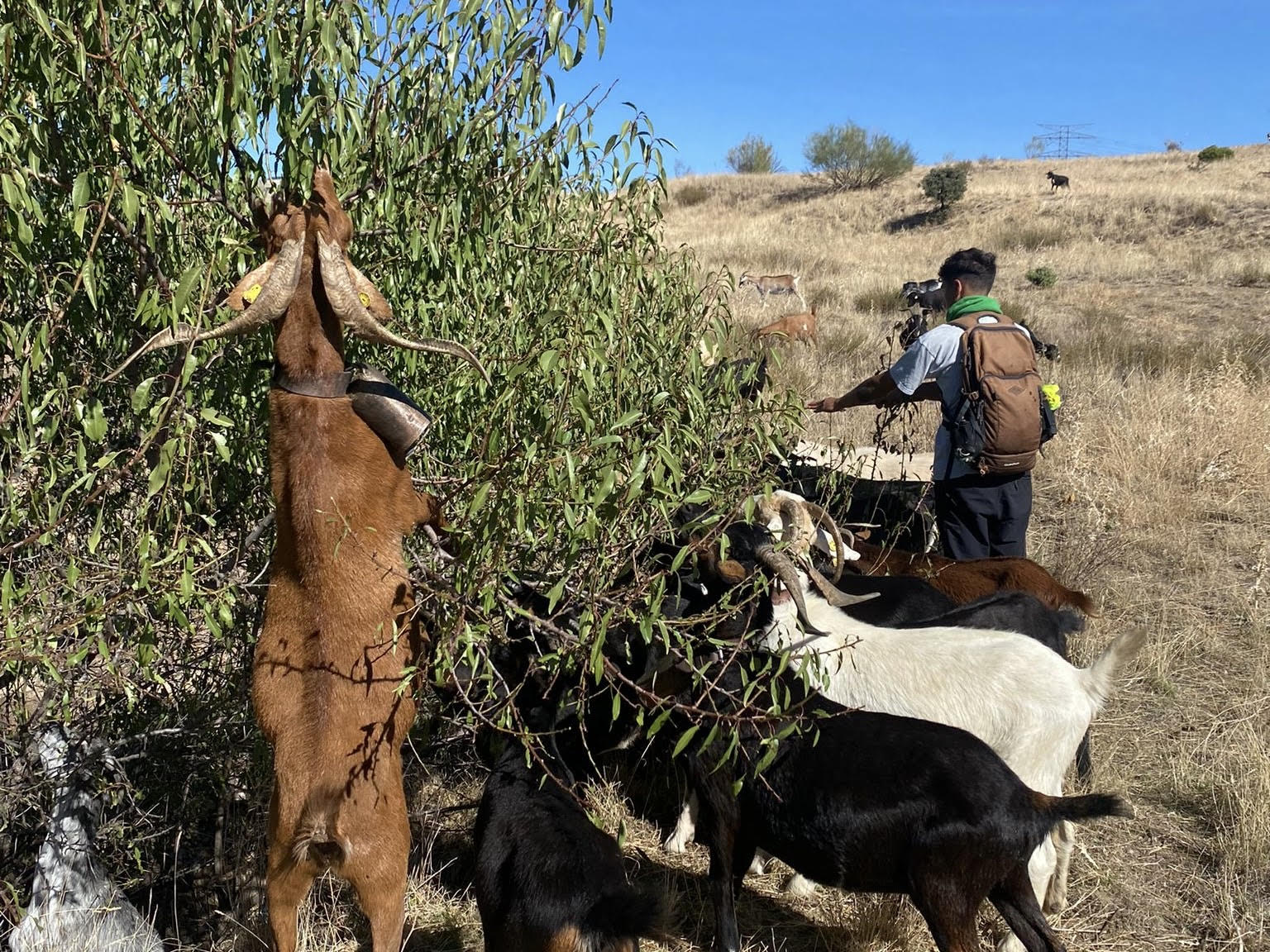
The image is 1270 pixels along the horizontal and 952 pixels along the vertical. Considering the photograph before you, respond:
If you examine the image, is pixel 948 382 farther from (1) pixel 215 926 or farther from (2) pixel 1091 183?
(2) pixel 1091 183

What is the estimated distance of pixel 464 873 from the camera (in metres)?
4.79

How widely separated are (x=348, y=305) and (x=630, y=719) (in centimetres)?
292

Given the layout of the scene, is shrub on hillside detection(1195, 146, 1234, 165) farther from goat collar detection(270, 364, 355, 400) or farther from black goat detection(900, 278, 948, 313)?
goat collar detection(270, 364, 355, 400)

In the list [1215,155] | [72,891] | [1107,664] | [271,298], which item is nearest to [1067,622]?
[1107,664]

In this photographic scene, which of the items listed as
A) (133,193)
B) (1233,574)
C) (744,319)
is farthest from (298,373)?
(744,319)

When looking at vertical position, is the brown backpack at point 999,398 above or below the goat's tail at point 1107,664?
above

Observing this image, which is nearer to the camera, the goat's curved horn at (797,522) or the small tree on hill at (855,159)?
the goat's curved horn at (797,522)

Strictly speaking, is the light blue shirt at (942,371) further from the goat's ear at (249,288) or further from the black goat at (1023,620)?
the goat's ear at (249,288)

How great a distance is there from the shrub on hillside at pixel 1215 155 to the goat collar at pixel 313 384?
132 feet

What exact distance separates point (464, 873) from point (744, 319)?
1470cm

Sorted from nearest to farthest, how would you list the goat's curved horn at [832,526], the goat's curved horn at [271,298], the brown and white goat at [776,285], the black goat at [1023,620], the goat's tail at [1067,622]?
the goat's curved horn at [271,298] → the goat's curved horn at [832,526] → the black goat at [1023,620] → the goat's tail at [1067,622] → the brown and white goat at [776,285]

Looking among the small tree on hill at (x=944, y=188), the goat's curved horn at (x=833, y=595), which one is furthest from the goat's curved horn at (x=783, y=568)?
the small tree on hill at (x=944, y=188)

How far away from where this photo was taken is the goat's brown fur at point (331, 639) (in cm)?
278

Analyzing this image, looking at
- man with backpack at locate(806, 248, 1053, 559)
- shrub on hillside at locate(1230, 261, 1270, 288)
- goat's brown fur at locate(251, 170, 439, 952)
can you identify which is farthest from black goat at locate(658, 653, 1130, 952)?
shrub on hillside at locate(1230, 261, 1270, 288)
